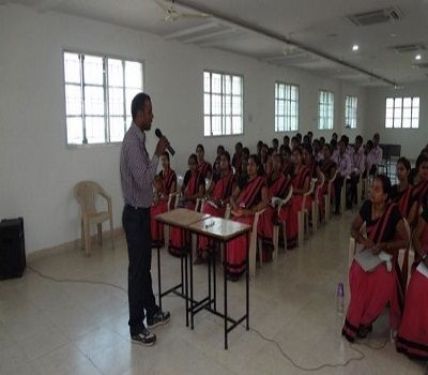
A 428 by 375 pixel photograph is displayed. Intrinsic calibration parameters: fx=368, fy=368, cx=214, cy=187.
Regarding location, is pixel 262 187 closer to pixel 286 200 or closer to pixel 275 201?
pixel 275 201

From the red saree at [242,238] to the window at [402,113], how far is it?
1274cm

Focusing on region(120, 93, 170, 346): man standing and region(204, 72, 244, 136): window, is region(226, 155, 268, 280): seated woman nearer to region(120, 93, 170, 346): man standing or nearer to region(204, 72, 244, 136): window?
region(120, 93, 170, 346): man standing

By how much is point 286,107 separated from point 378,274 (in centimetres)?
730

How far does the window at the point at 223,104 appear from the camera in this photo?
21.8 feet

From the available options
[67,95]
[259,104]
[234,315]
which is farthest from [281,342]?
[259,104]

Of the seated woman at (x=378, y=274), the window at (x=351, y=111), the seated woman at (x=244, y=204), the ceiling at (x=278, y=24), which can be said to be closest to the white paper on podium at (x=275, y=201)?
the seated woman at (x=244, y=204)

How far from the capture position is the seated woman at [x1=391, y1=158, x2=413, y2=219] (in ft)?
10.7

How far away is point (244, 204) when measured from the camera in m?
3.79

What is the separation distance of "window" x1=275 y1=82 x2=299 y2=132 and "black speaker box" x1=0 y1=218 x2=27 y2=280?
250 inches

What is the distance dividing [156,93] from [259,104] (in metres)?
3.07

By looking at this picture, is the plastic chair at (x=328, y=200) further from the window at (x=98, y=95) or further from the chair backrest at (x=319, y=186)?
the window at (x=98, y=95)

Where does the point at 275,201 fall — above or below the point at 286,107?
below

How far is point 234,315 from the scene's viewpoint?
9.52ft

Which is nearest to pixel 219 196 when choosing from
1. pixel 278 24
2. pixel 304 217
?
pixel 304 217
